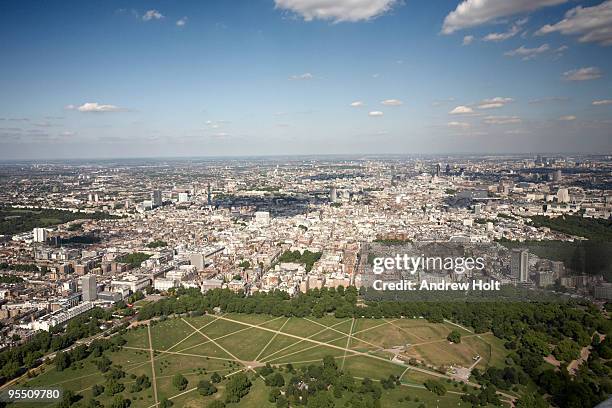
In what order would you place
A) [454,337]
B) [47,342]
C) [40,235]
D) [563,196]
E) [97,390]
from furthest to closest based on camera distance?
[563,196]
[40,235]
[47,342]
[454,337]
[97,390]

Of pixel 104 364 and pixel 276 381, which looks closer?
pixel 276 381

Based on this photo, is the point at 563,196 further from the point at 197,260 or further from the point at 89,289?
the point at 89,289

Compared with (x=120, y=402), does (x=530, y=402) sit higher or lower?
higher

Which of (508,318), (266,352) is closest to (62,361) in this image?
(266,352)

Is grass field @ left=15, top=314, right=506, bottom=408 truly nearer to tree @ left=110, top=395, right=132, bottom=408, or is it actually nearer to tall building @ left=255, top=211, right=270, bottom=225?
tree @ left=110, top=395, right=132, bottom=408

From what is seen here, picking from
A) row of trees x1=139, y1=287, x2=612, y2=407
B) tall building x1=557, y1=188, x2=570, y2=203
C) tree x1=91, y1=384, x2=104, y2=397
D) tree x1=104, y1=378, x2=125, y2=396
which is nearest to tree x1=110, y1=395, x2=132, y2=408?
tree x1=104, y1=378, x2=125, y2=396

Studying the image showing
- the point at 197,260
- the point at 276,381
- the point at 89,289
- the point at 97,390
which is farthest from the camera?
the point at 197,260

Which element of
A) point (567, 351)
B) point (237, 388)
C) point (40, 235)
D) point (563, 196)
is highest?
point (563, 196)
